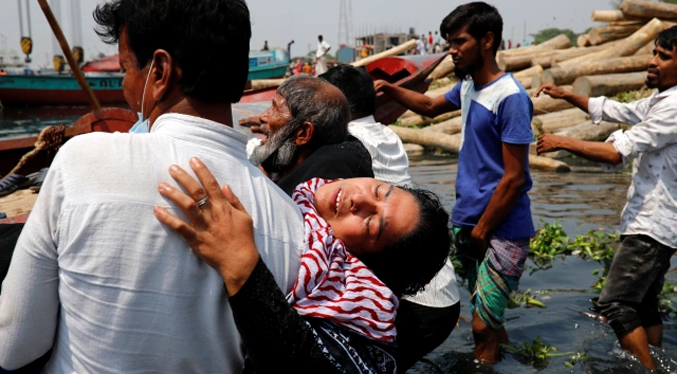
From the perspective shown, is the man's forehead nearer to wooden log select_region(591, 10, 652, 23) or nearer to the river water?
the river water

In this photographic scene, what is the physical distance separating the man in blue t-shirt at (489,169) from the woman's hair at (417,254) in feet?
5.66

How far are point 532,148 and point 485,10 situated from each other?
7.91 meters

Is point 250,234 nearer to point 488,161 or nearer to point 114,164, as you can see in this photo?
point 114,164

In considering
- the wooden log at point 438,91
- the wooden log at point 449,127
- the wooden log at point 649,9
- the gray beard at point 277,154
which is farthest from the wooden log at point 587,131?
the gray beard at point 277,154

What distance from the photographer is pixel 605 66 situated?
14656 millimetres

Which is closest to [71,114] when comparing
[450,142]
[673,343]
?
[450,142]

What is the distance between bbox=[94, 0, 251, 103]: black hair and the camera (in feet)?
4.91

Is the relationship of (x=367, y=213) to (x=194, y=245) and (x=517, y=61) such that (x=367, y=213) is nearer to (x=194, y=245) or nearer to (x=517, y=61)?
(x=194, y=245)

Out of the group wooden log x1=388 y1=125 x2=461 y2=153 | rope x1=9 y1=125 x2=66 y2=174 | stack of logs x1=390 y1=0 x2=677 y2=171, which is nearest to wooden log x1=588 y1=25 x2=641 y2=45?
stack of logs x1=390 y1=0 x2=677 y2=171

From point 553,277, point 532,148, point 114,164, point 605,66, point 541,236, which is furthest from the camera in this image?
point 605,66

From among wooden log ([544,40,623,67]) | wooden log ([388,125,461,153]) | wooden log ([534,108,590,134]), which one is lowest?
wooden log ([388,125,461,153])

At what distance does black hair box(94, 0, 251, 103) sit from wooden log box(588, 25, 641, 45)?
1800cm

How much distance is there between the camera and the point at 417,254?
80.4 inches

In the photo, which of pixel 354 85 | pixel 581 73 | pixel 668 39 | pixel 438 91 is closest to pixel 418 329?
pixel 354 85
